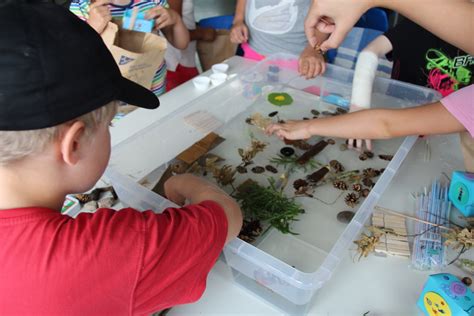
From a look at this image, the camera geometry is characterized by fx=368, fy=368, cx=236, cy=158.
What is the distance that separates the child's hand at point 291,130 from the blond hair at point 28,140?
611 mm

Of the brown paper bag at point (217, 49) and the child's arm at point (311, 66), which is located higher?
the child's arm at point (311, 66)

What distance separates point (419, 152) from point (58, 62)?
2.91 ft

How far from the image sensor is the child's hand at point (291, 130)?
3.25ft

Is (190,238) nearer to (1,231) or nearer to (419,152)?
(1,231)

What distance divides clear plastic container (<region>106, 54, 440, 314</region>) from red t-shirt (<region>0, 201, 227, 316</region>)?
0.13m

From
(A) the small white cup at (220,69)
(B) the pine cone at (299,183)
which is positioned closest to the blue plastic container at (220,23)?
(A) the small white cup at (220,69)

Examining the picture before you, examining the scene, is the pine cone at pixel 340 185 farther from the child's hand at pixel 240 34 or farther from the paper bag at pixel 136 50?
the child's hand at pixel 240 34

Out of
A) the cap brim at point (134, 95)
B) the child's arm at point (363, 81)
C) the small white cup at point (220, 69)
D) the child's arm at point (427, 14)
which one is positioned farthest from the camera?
the small white cup at point (220, 69)

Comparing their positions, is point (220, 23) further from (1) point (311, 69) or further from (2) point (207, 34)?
(1) point (311, 69)

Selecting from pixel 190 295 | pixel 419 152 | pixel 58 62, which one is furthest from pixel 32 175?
pixel 419 152

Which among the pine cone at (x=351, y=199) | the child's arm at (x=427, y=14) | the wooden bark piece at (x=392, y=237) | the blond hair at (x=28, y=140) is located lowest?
the pine cone at (x=351, y=199)

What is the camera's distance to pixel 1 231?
476 mm

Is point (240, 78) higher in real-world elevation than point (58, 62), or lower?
lower

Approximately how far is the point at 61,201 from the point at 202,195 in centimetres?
24
